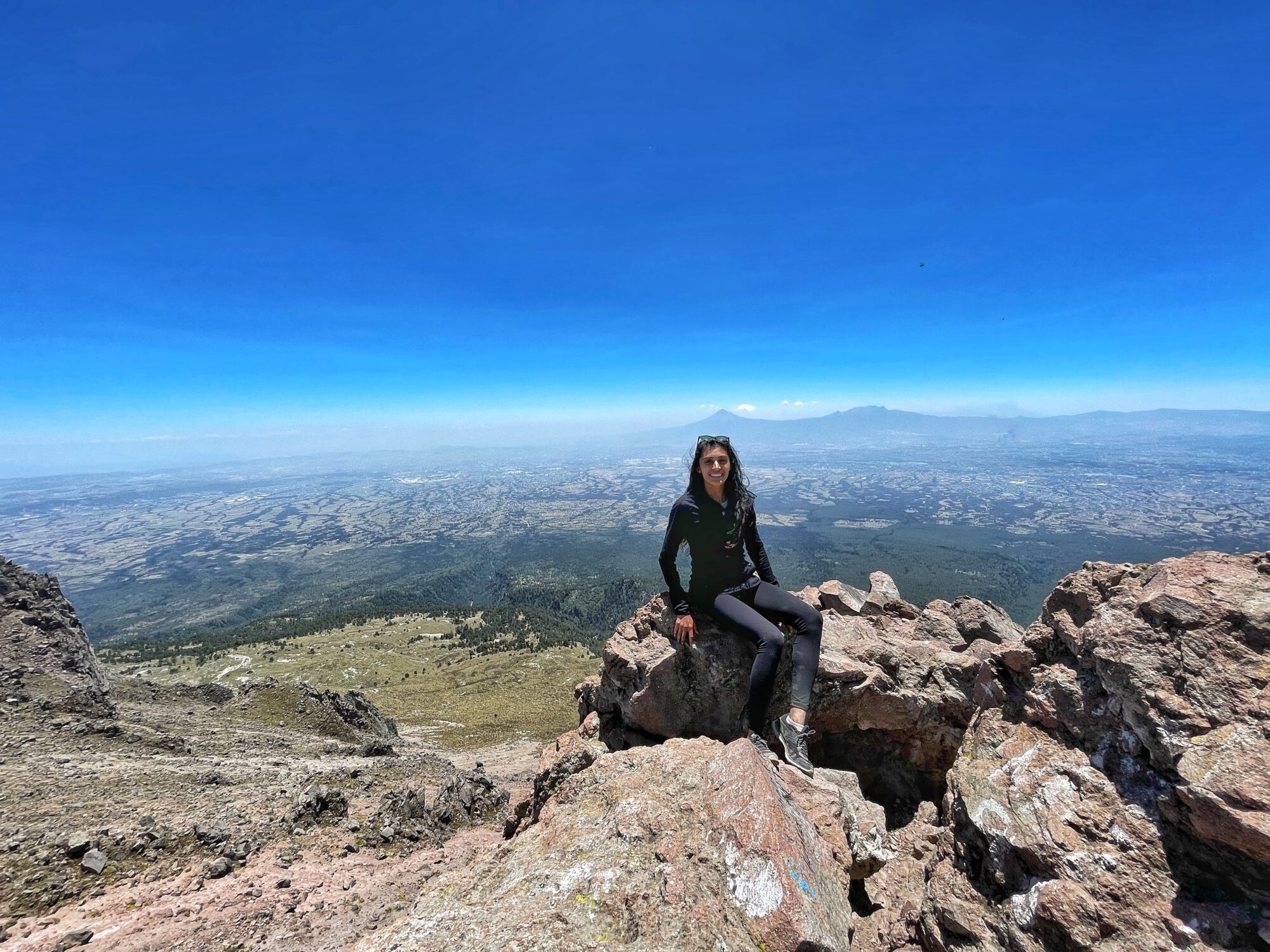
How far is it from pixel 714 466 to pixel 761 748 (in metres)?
4.65

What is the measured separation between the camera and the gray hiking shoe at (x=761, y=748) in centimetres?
751

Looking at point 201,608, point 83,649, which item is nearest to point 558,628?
point 83,649

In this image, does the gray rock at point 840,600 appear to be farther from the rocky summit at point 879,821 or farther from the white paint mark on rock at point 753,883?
the white paint mark on rock at point 753,883

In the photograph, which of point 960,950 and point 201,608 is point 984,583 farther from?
point 201,608

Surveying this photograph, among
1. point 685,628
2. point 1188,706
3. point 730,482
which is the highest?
point 730,482

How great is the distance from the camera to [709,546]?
354 inches

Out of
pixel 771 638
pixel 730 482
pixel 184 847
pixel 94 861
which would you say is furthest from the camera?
pixel 184 847

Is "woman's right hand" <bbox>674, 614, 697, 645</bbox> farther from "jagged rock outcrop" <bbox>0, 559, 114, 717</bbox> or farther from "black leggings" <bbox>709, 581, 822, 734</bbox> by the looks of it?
"jagged rock outcrop" <bbox>0, 559, 114, 717</bbox>

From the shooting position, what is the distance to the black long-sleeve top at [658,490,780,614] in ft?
29.4

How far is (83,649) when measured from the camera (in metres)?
30.3

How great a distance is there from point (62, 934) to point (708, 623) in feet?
41.1

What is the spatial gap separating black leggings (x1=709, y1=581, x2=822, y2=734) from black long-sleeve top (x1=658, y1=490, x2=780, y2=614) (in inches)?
11.2

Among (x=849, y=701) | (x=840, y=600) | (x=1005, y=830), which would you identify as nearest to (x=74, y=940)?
(x=849, y=701)

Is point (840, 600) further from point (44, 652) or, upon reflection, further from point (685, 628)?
point (44, 652)
